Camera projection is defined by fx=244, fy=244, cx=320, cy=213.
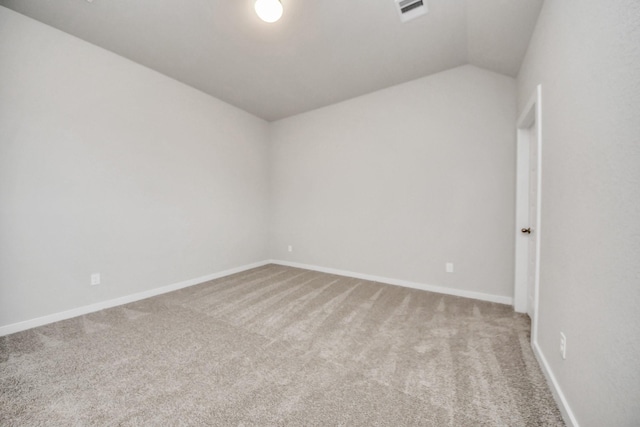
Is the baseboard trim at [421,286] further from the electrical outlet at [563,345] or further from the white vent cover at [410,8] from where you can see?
the white vent cover at [410,8]

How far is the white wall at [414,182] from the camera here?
9.72 ft

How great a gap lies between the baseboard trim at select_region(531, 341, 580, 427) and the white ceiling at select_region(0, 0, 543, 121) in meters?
2.62

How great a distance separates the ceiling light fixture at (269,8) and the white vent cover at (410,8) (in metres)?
1.03

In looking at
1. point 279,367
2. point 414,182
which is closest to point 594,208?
point 279,367

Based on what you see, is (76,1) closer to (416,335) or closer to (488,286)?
(416,335)

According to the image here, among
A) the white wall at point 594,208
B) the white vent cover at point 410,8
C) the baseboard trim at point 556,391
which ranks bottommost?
the baseboard trim at point 556,391

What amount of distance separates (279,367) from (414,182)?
9.30ft

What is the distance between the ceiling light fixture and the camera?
1.97m

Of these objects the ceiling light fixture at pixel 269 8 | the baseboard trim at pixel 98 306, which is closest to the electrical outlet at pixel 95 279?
the baseboard trim at pixel 98 306

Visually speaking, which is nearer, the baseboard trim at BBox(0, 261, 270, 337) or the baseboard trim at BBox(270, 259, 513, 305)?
the baseboard trim at BBox(0, 261, 270, 337)

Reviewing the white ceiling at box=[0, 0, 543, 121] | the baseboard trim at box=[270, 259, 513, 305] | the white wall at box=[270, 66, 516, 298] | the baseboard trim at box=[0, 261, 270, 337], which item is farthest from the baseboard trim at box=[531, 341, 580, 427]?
the baseboard trim at box=[0, 261, 270, 337]

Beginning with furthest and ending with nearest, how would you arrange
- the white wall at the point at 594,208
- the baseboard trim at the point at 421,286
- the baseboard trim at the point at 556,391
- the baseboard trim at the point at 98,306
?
the baseboard trim at the point at 421,286
the baseboard trim at the point at 98,306
the baseboard trim at the point at 556,391
the white wall at the point at 594,208

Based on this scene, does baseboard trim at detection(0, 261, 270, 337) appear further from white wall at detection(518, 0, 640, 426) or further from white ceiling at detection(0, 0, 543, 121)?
white wall at detection(518, 0, 640, 426)

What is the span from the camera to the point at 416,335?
86.6 inches
